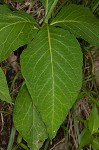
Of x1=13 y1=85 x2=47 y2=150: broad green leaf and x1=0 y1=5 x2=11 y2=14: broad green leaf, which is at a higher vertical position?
x1=0 y1=5 x2=11 y2=14: broad green leaf

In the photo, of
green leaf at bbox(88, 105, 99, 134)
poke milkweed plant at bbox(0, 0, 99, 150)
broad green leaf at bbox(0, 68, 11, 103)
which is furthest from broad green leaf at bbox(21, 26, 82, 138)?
green leaf at bbox(88, 105, 99, 134)

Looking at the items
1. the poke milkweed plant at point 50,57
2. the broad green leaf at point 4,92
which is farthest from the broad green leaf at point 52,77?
the broad green leaf at point 4,92

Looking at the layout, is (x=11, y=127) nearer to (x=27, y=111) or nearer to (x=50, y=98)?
(x=27, y=111)

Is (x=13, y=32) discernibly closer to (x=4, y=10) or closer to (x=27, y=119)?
(x=4, y=10)

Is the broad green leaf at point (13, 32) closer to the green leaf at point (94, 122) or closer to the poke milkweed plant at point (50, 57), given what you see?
the poke milkweed plant at point (50, 57)

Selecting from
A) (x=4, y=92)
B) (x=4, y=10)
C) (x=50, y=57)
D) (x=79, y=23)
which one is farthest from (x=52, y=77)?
(x=4, y=10)

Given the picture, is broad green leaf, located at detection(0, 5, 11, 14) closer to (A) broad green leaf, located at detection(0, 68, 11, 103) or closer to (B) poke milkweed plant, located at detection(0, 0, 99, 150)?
(B) poke milkweed plant, located at detection(0, 0, 99, 150)
